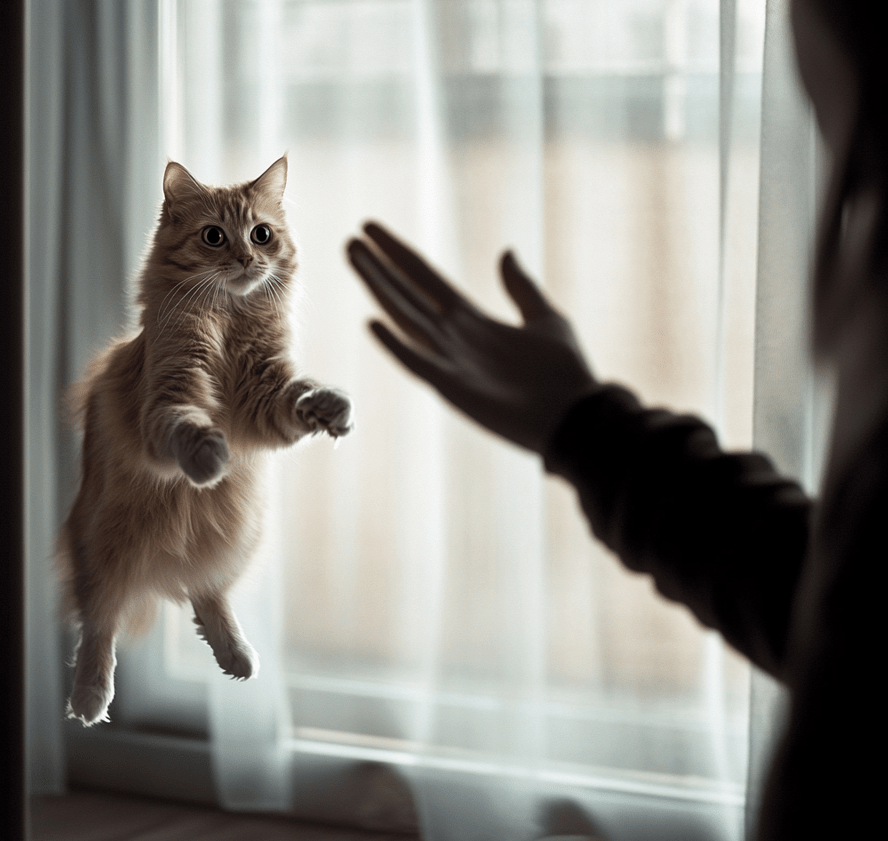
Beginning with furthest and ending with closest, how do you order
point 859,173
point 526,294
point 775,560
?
point 526,294
point 775,560
point 859,173

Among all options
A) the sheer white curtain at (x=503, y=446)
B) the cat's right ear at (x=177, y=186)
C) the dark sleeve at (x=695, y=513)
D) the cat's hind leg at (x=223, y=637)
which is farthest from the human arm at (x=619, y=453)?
the sheer white curtain at (x=503, y=446)

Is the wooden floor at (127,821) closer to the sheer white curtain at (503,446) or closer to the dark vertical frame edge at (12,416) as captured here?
the sheer white curtain at (503,446)

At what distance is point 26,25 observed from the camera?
0.58 meters

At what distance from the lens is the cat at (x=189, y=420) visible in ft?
1.45

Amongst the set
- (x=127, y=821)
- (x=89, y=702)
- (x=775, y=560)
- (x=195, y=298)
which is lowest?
(x=127, y=821)

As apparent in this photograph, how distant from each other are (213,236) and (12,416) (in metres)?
0.27

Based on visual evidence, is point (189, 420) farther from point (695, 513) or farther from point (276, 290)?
point (695, 513)

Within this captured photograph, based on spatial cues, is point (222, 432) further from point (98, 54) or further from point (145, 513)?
point (98, 54)

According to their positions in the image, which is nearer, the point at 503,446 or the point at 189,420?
the point at 189,420

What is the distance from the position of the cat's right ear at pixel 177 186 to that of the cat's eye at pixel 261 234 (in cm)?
4

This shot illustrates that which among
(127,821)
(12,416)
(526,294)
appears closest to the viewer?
(526,294)

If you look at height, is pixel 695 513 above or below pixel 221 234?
below

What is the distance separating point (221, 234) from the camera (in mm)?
456

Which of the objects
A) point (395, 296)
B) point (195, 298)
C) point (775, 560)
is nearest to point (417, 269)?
point (395, 296)
